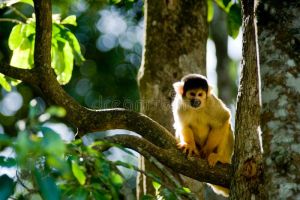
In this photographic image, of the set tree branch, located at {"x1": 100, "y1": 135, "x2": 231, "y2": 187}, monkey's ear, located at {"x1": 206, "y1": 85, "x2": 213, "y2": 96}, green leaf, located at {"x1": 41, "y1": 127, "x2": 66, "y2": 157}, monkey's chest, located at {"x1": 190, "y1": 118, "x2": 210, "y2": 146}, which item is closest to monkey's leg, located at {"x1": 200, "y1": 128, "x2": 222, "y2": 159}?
monkey's chest, located at {"x1": 190, "y1": 118, "x2": 210, "y2": 146}

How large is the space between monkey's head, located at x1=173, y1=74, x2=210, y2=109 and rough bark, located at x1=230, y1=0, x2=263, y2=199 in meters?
1.74

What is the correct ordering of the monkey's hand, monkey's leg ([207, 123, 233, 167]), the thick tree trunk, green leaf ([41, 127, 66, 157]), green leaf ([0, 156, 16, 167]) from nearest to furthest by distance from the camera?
green leaf ([41, 127, 66, 157]), green leaf ([0, 156, 16, 167]), the thick tree trunk, monkey's leg ([207, 123, 233, 167]), the monkey's hand

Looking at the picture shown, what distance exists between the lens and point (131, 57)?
463 inches

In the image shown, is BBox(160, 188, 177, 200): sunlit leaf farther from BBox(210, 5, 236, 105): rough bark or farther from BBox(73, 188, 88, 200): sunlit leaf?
BBox(210, 5, 236, 105): rough bark

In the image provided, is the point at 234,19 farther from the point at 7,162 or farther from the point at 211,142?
the point at 7,162

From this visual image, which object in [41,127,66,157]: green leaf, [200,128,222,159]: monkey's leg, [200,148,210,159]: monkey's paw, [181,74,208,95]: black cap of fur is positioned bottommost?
[200,148,210,159]: monkey's paw

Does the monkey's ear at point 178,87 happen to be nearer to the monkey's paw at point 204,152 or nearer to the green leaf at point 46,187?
the monkey's paw at point 204,152

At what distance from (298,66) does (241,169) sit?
84cm

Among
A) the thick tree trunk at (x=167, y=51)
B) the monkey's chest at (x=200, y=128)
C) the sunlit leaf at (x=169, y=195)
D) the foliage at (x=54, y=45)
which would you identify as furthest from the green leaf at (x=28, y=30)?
the sunlit leaf at (x=169, y=195)

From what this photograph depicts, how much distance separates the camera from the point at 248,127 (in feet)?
12.7

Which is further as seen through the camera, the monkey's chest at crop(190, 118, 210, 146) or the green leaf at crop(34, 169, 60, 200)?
the monkey's chest at crop(190, 118, 210, 146)

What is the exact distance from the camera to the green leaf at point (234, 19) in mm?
5656

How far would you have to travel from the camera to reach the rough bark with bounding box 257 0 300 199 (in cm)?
303

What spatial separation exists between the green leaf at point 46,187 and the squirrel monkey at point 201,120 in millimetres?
3485
